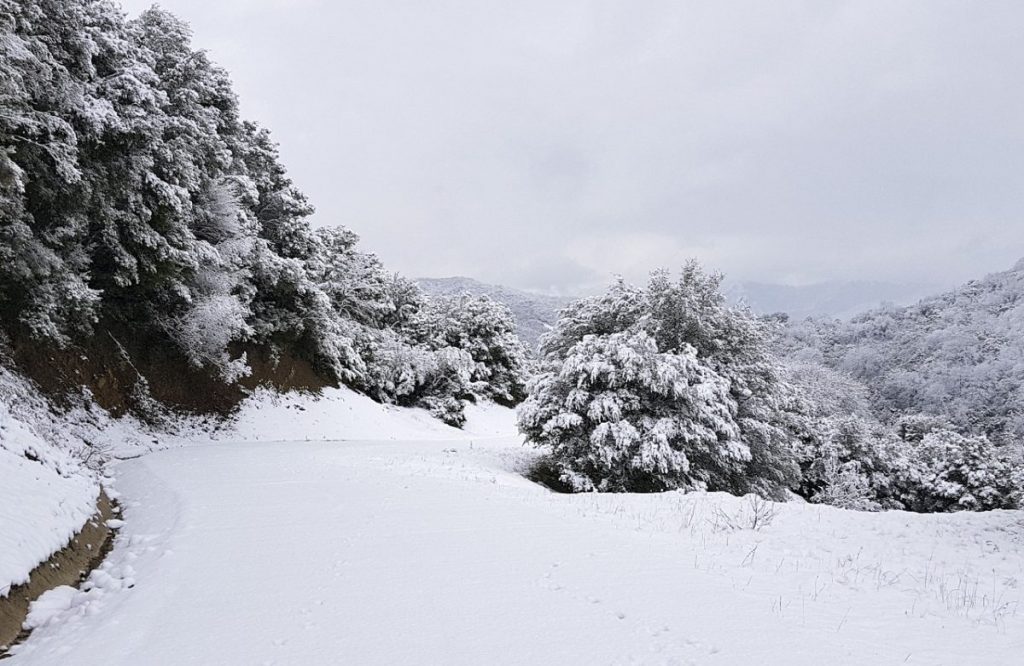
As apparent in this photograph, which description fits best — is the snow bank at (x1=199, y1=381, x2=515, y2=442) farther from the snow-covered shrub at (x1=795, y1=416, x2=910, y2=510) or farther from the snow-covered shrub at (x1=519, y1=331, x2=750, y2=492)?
the snow-covered shrub at (x1=795, y1=416, x2=910, y2=510)

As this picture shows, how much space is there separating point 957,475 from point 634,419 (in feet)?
98.1

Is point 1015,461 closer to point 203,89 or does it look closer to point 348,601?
point 348,601

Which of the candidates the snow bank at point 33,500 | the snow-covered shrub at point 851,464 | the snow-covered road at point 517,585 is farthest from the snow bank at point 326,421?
the snow-covered shrub at point 851,464

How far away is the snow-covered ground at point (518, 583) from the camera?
4.61 meters

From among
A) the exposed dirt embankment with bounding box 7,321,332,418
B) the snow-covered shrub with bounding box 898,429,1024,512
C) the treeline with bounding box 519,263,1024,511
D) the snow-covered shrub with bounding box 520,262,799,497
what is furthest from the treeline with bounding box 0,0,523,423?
the snow-covered shrub with bounding box 898,429,1024,512

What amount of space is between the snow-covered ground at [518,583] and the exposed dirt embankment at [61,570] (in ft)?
0.55

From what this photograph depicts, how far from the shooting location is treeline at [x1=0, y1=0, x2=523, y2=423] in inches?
470

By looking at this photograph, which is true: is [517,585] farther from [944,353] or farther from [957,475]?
[944,353]

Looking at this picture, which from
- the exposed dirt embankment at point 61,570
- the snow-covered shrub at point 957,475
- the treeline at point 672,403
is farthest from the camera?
the snow-covered shrub at point 957,475

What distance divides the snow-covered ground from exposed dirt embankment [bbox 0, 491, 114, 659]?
168 millimetres

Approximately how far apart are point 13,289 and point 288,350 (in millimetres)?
14174

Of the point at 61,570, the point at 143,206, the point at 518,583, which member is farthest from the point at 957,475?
the point at 143,206

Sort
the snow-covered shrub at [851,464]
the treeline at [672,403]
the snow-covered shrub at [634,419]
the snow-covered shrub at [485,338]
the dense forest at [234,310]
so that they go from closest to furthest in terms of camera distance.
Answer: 1. the dense forest at [234,310]
2. the snow-covered shrub at [634,419]
3. the treeline at [672,403]
4. the snow-covered shrub at [851,464]
5. the snow-covered shrub at [485,338]

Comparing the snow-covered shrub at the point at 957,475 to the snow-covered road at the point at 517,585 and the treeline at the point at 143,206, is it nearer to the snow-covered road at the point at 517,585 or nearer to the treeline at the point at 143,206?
the snow-covered road at the point at 517,585
